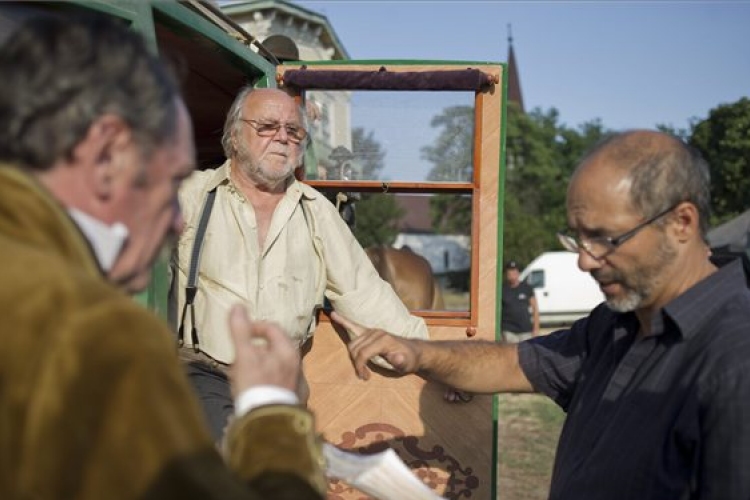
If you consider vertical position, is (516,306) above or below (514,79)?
below

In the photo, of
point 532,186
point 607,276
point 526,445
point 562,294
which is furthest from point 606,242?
point 532,186

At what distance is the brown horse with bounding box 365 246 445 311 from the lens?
6.27m

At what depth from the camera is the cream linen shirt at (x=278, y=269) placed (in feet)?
12.0

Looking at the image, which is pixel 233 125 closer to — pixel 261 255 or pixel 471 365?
pixel 261 255

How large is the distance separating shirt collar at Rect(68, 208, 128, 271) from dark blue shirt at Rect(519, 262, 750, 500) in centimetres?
143

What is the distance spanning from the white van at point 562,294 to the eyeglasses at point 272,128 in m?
20.8

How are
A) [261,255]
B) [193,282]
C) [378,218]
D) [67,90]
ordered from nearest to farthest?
[67,90] → [193,282] → [261,255] → [378,218]

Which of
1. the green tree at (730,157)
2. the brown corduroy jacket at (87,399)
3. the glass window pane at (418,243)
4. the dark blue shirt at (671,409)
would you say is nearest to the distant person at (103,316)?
the brown corduroy jacket at (87,399)

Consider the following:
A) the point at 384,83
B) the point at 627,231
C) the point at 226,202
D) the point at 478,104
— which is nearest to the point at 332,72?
the point at 384,83

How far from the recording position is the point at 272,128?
397 cm

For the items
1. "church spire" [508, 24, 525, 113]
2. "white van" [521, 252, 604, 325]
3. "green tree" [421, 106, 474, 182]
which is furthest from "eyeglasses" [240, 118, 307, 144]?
"church spire" [508, 24, 525, 113]

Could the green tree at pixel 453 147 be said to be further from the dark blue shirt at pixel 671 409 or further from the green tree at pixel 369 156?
the dark blue shirt at pixel 671 409

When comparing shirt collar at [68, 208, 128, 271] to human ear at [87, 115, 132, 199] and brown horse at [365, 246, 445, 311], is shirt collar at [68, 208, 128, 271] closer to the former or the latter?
human ear at [87, 115, 132, 199]

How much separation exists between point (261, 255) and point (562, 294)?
2155 cm
